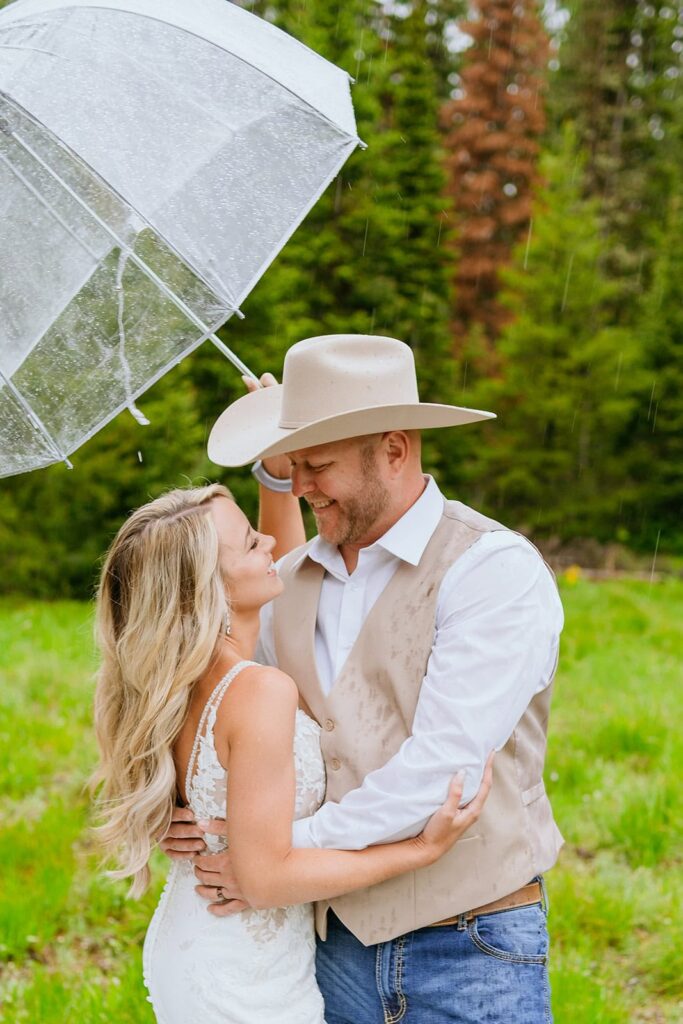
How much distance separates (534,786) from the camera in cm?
251

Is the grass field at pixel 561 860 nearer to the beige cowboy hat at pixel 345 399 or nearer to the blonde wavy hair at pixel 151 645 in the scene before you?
the blonde wavy hair at pixel 151 645

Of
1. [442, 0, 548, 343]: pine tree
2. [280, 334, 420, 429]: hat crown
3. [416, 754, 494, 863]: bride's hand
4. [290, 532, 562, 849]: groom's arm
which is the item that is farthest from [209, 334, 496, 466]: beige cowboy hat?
[442, 0, 548, 343]: pine tree

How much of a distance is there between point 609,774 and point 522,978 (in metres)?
3.80

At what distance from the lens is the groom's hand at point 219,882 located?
2.47 metres

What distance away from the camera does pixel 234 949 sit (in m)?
2.48

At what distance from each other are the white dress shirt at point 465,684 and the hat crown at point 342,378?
32cm

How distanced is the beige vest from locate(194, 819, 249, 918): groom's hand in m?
0.21

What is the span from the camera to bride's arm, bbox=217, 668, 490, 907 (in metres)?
2.29

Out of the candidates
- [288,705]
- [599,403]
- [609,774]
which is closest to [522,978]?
[288,705]

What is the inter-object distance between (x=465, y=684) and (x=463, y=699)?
3 centimetres

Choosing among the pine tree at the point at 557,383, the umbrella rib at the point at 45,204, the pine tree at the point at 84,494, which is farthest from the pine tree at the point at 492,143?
the umbrella rib at the point at 45,204

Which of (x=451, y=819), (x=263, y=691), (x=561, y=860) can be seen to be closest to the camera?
(x=451, y=819)

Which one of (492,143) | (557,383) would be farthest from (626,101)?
(557,383)

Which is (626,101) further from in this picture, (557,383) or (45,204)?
(45,204)
